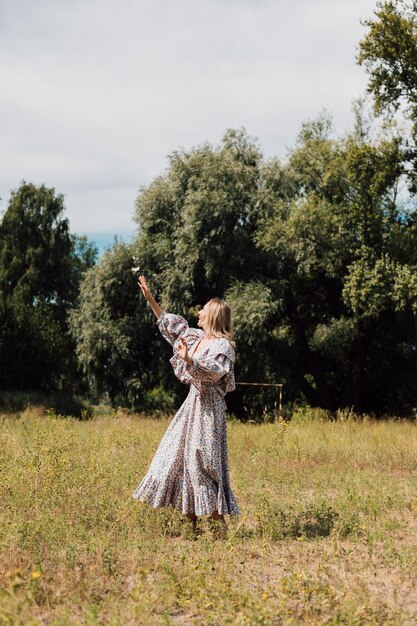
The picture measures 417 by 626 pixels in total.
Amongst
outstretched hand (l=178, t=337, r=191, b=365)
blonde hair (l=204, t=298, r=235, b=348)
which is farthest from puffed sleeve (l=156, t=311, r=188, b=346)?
outstretched hand (l=178, t=337, r=191, b=365)

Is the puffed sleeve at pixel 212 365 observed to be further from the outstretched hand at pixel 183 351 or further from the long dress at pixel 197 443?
the outstretched hand at pixel 183 351

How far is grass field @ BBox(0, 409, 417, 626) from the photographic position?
4512 mm

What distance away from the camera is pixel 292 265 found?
22.8 metres

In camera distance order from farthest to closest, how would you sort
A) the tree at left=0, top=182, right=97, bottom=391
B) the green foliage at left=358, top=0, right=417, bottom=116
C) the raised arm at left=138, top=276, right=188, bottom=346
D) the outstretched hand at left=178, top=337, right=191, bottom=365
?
the tree at left=0, top=182, right=97, bottom=391
the green foliage at left=358, top=0, right=417, bottom=116
the raised arm at left=138, top=276, right=188, bottom=346
the outstretched hand at left=178, top=337, right=191, bottom=365

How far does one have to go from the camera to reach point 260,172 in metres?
23.1

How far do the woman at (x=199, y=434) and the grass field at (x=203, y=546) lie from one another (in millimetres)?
237

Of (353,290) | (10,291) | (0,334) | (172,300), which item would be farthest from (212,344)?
(10,291)

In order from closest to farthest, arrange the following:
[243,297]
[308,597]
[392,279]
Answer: [308,597]
[392,279]
[243,297]

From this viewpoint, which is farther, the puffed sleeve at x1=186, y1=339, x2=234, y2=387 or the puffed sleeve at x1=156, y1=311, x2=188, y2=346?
the puffed sleeve at x1=156, y1=311, x2=188, y2=346

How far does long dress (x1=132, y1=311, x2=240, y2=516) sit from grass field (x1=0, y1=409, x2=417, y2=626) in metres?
0.24

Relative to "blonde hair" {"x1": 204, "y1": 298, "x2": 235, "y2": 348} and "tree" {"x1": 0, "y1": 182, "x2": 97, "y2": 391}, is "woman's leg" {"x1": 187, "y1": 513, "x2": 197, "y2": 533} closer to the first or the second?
"blonde hair" {"x1": 204, "y1": 298, "x2": 235, "y2": 348}

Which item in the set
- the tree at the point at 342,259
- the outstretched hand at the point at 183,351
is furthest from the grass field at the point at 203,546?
the tree at the point at 342,259

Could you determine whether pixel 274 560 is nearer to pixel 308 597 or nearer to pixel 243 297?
pixel 308 597

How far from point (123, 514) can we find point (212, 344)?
1652 mm
